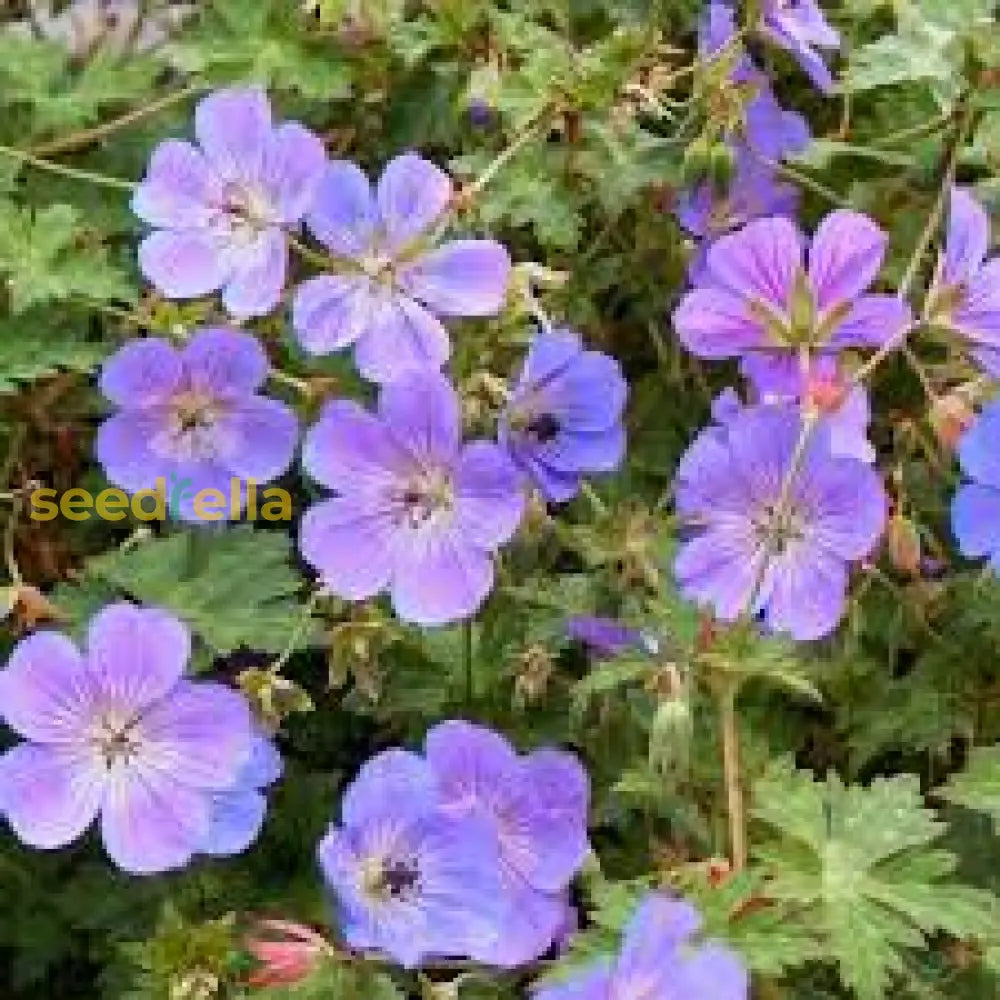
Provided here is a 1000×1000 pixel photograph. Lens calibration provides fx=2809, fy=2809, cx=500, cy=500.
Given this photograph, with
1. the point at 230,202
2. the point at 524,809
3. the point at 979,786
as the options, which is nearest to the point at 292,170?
the point at 230,202

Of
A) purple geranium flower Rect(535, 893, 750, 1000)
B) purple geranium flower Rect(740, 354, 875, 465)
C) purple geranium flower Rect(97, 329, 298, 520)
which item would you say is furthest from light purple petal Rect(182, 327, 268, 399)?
purple geranium flower Rect(535, 893, 750, 1000)

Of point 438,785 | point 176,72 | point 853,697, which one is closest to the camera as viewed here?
point 438,785

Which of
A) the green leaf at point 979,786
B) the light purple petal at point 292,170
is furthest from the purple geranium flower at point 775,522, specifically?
the light purple petal at point 292,170

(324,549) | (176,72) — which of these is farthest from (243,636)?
(176,72)

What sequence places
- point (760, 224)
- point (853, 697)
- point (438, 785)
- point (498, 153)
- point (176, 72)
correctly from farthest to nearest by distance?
point (176, 72) → point (498, 153) → point (853, 697) → point (760, 224) → point (438, 785)

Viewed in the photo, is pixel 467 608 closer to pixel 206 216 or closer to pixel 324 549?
pixel 324 549

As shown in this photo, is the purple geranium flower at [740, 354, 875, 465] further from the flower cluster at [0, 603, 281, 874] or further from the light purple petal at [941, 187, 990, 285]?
the flower cluster at [0, 603, 281, 874]

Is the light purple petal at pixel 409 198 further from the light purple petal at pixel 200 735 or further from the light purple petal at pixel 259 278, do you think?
the light purple petal at pixel 200 735
